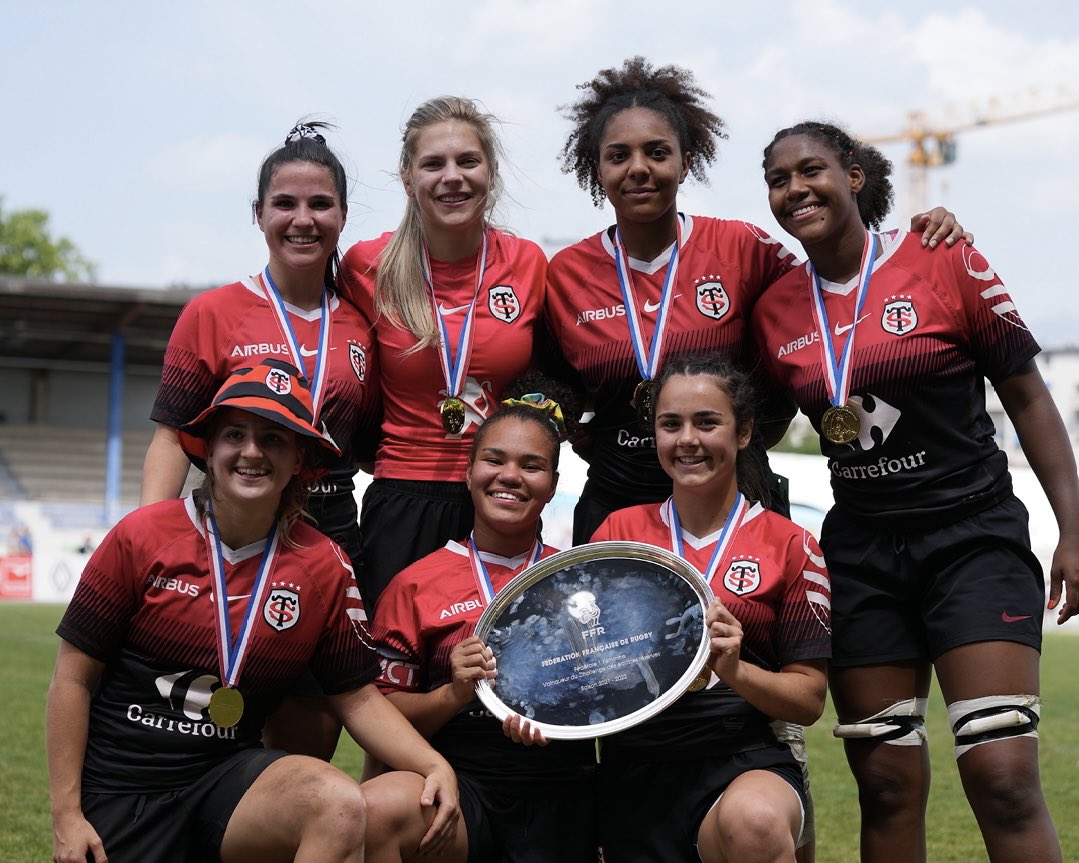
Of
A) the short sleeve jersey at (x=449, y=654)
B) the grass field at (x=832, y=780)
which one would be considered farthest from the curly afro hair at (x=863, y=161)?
the grass field at (x=832, y=780)

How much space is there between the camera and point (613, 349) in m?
3.93

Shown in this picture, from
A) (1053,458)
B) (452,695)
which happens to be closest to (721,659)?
(452,695)

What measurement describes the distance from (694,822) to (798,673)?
467mm

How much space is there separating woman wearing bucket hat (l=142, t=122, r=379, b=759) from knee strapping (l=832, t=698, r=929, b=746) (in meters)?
1.54

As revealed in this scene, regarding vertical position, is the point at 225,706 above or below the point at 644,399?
below

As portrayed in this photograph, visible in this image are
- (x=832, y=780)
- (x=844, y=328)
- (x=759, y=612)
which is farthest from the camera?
(x=832, y=780)

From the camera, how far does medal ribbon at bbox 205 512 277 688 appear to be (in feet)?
10.7

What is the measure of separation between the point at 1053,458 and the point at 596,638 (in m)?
1.38

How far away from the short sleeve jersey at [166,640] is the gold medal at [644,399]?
113 centimetres

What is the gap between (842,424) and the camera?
11.6 feet

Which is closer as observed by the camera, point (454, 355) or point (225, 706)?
point (225, 706)

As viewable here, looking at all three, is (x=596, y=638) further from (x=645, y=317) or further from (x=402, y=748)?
(x=645, y=317)

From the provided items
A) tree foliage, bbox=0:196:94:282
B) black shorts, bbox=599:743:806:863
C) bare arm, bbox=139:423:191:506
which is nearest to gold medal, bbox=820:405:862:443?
black shorts, bbox=599:743:806:863

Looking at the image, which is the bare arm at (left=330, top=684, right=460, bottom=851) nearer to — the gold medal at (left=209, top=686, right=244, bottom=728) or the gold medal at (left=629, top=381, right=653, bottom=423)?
the gold medal at (left=209, top=686, right=244, bottom=728)
